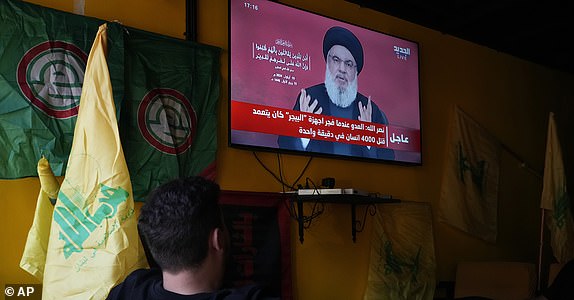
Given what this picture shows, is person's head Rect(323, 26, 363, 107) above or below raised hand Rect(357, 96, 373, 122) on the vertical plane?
above

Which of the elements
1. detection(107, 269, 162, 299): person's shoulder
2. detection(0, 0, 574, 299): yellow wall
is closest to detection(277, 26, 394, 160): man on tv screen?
detection(0, 0, 574, 299): yellow wall

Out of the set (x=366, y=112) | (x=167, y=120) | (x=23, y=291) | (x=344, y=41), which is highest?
(x=344, y=41)

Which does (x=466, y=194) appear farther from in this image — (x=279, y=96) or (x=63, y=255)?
(x=63, y=255)

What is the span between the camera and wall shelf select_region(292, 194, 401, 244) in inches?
128

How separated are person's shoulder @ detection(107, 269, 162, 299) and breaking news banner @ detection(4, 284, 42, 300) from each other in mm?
1058

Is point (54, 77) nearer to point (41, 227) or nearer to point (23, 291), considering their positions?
point (41, 227)

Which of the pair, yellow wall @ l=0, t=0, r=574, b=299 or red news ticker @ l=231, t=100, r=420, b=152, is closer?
yellow wall @ l=0, t=0, r=574, b=299

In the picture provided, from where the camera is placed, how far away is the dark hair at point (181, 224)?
60.5 inches

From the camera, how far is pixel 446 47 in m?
4.67

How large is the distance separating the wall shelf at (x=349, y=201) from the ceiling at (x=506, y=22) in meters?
1.42

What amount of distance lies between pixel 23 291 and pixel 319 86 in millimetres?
2002

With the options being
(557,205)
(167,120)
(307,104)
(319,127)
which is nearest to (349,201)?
(319,127)

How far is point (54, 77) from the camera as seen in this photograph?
2.64m

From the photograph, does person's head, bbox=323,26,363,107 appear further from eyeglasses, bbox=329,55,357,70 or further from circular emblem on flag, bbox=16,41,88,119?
circular emblem on flag, bbox=16,41,88,119
